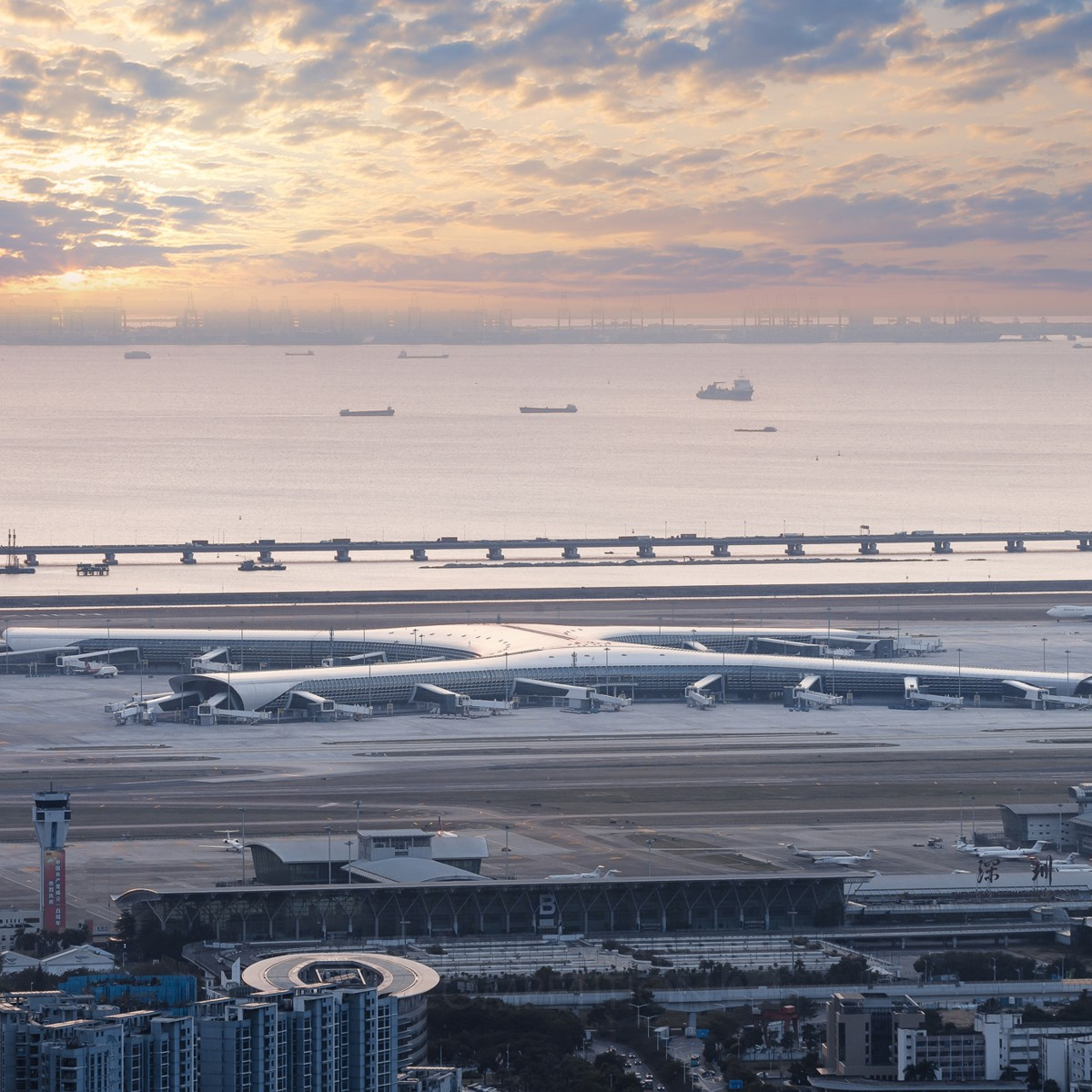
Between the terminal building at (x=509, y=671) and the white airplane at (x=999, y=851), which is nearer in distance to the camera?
the white airplane at (x=999, y=851)

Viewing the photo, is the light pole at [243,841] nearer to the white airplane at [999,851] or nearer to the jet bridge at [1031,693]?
the white airplane at [999,851]

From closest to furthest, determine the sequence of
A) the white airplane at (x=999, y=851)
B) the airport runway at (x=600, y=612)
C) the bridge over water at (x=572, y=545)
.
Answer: the white airplane at (x=999, y=851) → the airport runway at (x=600, y=612) → the bridge over water at (x=572, y=545)

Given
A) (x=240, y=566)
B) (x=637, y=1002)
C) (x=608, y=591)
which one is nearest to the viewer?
(x=637, y=1002)

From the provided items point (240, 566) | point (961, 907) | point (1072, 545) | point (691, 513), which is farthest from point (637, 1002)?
point (691, 513)

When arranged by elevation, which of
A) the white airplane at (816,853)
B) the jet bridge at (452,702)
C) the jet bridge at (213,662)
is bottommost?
the white airplane at (816,853)

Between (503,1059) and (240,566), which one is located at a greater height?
(240,566)

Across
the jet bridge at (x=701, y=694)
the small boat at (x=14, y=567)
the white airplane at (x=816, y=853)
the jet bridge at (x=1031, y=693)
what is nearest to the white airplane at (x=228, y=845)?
the white airplane at (x=816, y=853)

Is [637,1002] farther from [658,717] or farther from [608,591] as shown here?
[608,591]
